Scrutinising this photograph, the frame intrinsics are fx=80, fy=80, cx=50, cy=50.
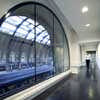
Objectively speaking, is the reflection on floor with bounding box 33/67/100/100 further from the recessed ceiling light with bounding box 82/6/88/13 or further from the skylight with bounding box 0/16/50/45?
the recessed ceiling light with bounding box 82/6/88/13

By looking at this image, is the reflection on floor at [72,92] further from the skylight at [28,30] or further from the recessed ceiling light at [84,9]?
the recessed ceiling light at [84,9]

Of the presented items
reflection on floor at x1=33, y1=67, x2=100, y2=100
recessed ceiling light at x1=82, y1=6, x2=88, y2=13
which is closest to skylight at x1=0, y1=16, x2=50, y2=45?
recessed ceiling light at x1=82, y1=6, x2=88, y2=13

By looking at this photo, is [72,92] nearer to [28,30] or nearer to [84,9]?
[84,9]

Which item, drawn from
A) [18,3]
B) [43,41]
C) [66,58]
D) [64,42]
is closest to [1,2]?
[18,3]

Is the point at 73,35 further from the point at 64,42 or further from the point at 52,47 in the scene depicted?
the point at 52,47

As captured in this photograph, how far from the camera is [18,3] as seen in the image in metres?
2.67

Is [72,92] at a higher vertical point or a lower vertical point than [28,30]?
lower

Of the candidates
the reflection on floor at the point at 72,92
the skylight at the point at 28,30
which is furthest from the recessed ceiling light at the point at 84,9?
the reflection on floor at the point at 72,92

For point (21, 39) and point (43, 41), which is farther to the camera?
point (43, 41)

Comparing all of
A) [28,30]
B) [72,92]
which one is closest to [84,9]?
[28,30]

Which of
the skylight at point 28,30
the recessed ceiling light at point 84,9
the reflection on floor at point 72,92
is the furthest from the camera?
the skylight at point 28,30

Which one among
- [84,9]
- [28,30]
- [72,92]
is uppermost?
[84,9]

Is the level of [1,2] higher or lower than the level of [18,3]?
lower

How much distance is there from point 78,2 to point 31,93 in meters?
3.94
